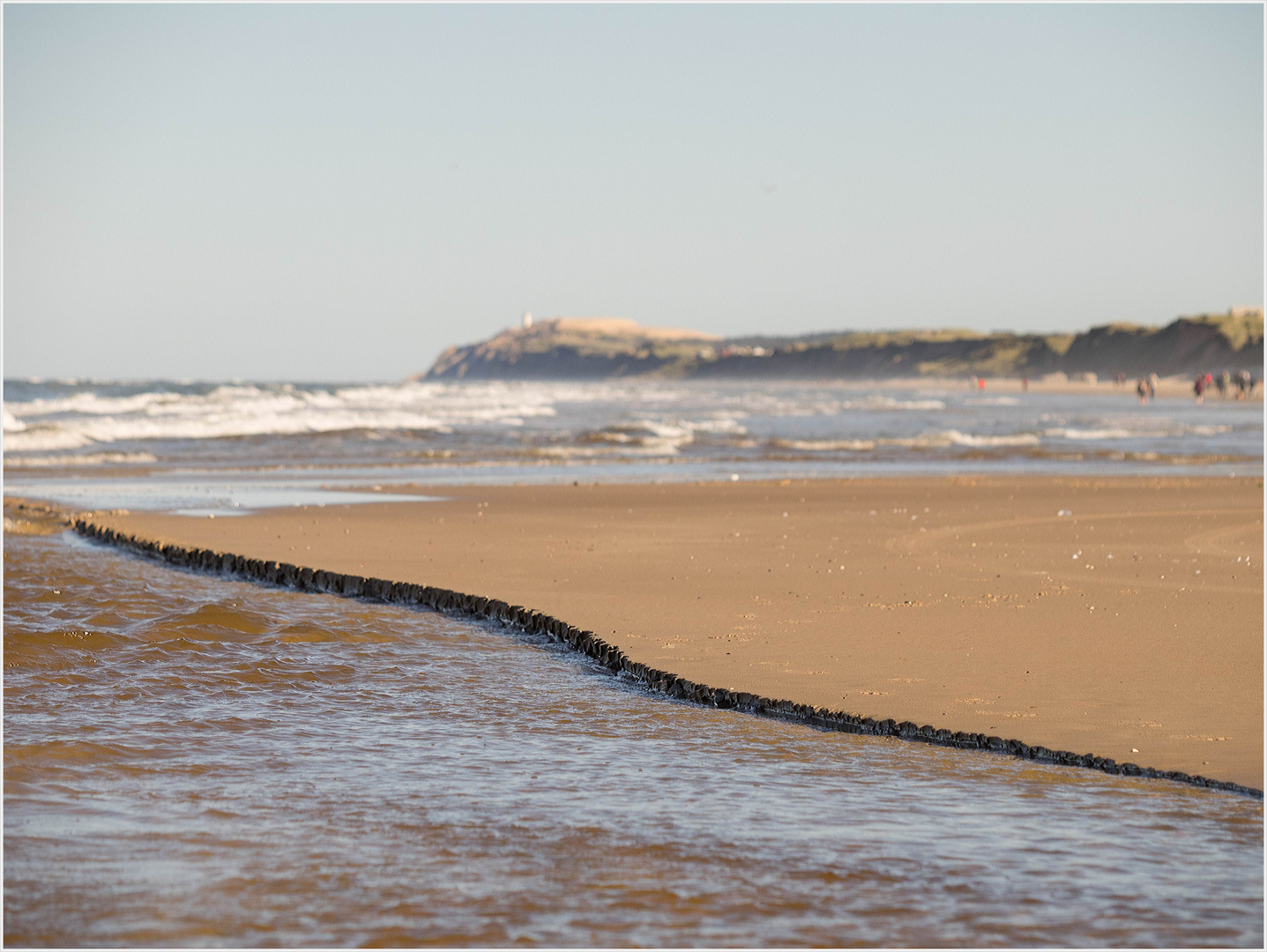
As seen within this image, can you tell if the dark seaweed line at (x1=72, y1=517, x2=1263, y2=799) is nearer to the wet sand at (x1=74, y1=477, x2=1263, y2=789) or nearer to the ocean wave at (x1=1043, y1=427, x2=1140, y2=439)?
the wet sand at (x1=74, y1=477, x2=1263, y2=789)

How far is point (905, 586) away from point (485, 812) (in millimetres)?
5553

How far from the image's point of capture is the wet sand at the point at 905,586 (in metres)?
6.24

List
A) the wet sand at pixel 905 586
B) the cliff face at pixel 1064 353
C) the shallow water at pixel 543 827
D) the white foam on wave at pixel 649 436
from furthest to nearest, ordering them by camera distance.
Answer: the cliff face at pixel 1064 353 < the white foam on wave at pixel 649 436 < the wet sand at pixel 905 586 < the shallow water at pixel 543 827

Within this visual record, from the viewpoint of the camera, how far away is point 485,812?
15.9 ft

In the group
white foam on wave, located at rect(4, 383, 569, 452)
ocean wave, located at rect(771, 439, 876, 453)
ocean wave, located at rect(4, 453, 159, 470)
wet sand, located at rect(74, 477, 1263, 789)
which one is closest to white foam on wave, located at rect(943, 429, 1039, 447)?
ocean wave, located at rect(771, 439, 876, 453)

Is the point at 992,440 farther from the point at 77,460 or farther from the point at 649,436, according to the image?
the point at 77,460

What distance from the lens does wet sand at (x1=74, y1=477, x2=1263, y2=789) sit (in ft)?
20.5

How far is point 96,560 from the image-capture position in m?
11.5

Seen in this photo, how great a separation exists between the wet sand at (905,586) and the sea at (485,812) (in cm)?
57

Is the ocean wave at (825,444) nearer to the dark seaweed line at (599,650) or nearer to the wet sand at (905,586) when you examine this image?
the wet sand at (905,586)

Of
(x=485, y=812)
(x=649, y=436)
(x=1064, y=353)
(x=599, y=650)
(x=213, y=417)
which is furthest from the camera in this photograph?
(x=1064, y=353)

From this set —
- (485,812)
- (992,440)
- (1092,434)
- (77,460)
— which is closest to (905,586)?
(485,812)

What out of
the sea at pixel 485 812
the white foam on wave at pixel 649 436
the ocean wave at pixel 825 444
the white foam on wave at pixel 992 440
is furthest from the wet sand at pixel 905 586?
the white foam on wave at pixel 992 440

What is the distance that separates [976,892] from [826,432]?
3275cm
